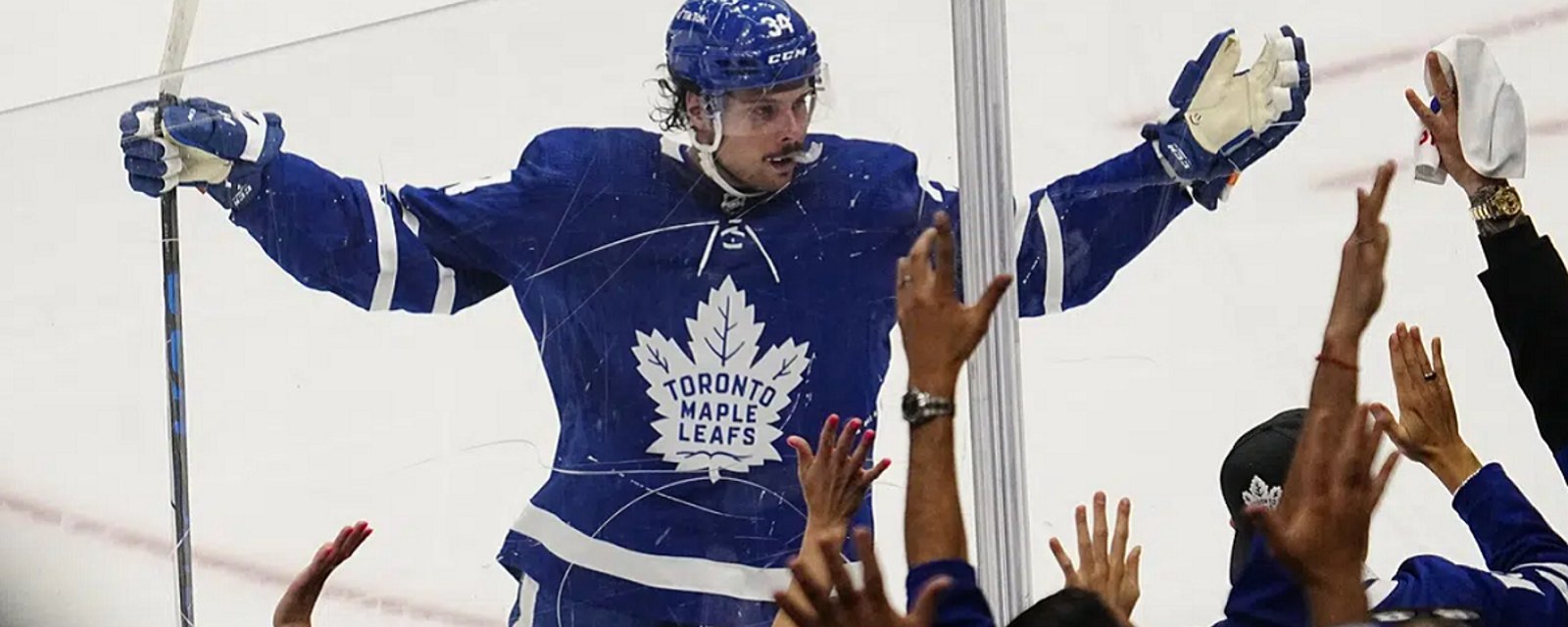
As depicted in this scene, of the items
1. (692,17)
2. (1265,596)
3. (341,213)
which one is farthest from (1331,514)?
(341,213)

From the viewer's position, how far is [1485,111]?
5.56 ft

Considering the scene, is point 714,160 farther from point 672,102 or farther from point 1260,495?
point 1260,495

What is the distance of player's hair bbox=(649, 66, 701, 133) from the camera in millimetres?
1891

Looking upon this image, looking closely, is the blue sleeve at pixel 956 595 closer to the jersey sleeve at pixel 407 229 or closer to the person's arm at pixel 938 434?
the person's arm at pixel 938 434

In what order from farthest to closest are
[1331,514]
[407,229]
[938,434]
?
[407,229], [938,434], [1331,514]

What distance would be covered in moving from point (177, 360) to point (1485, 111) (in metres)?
1.38

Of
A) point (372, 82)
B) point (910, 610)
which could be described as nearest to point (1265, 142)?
point (910, 610)

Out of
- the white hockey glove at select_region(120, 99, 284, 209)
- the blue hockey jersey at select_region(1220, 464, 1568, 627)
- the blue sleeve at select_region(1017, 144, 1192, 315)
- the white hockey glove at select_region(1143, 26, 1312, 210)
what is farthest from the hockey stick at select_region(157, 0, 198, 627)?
the blue hockey jersey at select_region(1220, 464, 1568, 627)

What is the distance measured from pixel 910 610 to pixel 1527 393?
617mm

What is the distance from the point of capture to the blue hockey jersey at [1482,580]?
129 centimetres

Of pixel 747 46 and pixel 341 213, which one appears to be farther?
pixel 341 213

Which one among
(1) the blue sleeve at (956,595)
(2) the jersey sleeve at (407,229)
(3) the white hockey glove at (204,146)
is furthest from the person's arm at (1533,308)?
(3) the white hockey glove at (204,146)

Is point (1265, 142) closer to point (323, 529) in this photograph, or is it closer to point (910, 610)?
point (910, 610)

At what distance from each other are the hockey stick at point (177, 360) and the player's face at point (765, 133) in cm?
69
